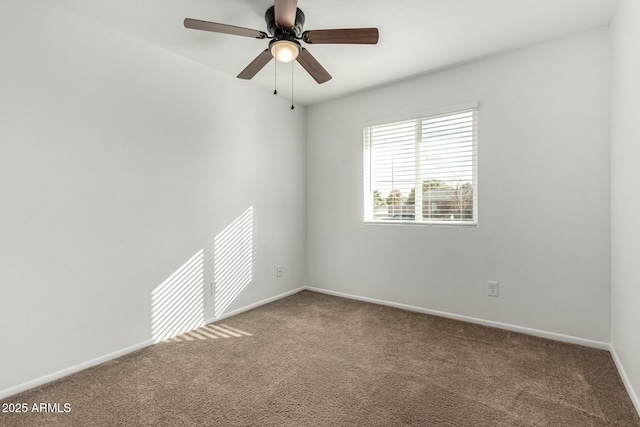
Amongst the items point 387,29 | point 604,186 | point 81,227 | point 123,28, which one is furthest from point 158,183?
point 604,186

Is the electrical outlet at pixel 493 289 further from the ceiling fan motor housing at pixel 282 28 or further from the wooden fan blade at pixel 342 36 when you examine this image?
the ceiling fan motor housing at pixel 282 28

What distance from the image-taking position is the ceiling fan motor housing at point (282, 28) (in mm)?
1892

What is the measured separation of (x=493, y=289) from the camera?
9.25 feet

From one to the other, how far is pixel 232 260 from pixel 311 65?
6.49 ft

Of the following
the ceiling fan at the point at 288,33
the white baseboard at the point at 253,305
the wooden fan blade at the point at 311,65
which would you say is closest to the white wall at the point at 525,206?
the white baseboard at the point at 253,305

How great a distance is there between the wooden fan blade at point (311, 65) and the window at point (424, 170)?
1274mm

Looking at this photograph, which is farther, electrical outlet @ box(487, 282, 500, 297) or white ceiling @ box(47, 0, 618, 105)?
electrical outlet @ box(487, 282, 500, 297)

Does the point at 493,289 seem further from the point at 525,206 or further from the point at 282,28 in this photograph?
the point at 282,28

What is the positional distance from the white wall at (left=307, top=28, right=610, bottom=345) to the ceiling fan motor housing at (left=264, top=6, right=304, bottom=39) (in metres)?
1.65

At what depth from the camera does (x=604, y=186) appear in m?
2.36

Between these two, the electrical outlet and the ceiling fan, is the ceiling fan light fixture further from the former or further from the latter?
the electrical outlet

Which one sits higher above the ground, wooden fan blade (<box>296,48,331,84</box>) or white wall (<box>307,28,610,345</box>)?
wooden fan blade (<box>296,48,331,84</box>)

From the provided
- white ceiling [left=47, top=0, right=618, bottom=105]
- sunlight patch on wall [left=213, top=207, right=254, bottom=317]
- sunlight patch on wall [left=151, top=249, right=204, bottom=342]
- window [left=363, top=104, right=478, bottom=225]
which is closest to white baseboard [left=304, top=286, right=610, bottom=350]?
window [left=363, top=104, right=478, bottom=225]

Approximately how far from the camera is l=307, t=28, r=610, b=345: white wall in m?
2.40
